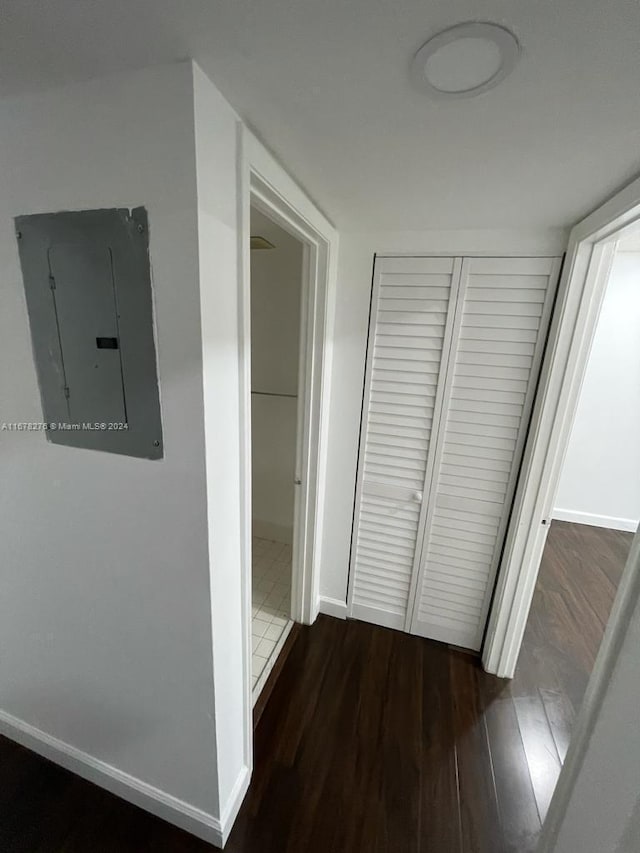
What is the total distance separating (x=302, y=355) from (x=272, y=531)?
1675mm

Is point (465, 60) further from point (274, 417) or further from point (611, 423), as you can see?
point (611, 423)

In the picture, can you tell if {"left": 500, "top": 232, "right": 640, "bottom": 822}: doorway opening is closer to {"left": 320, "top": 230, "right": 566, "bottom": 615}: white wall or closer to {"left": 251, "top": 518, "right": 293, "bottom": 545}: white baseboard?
{"left": 320, "top": 230, "right": 566, "bottom": 615}: white wall

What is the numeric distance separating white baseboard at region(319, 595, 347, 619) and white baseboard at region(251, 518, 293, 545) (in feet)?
2.51

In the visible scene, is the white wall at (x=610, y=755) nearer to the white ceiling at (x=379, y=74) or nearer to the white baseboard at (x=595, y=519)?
the white ceiling at (x=379, y=74)

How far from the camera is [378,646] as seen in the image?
1.86 meters

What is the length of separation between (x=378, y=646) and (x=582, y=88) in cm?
220

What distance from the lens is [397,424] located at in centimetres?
172

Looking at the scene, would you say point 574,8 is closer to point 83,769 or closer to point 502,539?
point 502,539

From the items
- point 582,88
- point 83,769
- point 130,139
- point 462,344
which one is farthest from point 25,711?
point 582,88

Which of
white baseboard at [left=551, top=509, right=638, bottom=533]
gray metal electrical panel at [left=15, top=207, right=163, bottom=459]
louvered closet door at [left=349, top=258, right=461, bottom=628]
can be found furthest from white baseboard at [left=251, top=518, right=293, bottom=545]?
white baseboard at [left=551, top=509, right=638, bottom=533]

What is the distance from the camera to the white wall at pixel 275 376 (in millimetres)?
2361

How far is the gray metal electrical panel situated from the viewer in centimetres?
77

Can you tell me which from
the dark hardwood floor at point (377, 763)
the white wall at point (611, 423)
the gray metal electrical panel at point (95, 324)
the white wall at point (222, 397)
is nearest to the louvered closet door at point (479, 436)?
the dark hardwood floor at point (377, 763)

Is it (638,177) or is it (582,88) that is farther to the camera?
(638,177)
